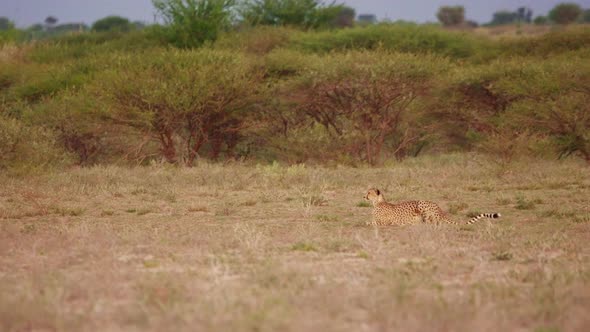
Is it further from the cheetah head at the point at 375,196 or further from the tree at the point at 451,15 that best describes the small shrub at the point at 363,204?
the tree at the point at 451,15

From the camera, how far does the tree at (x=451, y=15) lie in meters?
79.0

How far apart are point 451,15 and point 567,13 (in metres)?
10.8

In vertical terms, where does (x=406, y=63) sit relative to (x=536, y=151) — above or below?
above

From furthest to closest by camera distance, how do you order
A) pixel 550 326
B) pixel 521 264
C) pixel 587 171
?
pixel 587 171 → pixel 521 264 → pixel 550 326

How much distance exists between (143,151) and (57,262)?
14088mm

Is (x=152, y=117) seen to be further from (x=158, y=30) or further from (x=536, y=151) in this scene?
(x=158, y=30)

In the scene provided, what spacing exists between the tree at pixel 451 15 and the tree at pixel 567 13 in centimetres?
926

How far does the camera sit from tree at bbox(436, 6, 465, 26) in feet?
259

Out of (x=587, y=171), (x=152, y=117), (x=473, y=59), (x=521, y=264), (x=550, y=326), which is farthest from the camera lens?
(x=473, y=59)

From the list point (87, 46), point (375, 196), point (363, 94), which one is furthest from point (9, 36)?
point (375, 196)

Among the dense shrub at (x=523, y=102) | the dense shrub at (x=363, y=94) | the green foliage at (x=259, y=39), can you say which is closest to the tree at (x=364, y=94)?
the dense shrub at (x=363, y=94)

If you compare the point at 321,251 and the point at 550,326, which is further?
the point at 321,251

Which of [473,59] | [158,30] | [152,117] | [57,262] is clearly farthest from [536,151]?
[158,30]

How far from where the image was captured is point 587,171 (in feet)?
57.3
